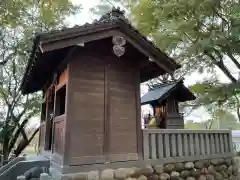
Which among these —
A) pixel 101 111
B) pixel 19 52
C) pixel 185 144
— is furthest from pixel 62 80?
pixel 19 52

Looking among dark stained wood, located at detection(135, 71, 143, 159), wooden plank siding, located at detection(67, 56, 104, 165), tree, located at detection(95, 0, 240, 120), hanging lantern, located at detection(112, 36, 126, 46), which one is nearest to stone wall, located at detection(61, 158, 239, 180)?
wooden plank siding, located at detection(67, 56, 104, 165)

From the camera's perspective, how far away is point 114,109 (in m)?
4.72

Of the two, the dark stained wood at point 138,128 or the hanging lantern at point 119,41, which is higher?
the hanging lantern at point 119,41

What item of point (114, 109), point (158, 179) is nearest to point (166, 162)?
point (158, 179)

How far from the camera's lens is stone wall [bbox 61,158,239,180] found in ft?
14.0

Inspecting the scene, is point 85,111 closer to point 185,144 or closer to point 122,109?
point 122,109

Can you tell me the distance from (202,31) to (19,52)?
27.9 ft

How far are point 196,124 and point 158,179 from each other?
1721cm

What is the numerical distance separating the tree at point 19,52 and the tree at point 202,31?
13.8 ft

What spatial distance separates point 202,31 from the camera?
7570 millimetres

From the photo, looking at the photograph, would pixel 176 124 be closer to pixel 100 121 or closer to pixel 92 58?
pixel 100 121

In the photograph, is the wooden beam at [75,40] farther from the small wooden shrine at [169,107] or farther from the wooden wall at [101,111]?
the small wooden shrine at [169,107]

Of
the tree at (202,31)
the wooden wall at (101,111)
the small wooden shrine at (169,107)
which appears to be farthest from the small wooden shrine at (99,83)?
the tree at (202,31)

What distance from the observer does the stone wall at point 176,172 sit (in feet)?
14.0
